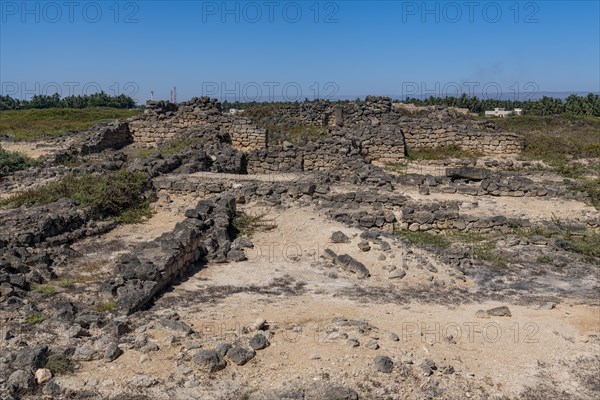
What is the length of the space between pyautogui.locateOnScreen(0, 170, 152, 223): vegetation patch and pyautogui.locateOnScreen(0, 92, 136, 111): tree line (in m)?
47.1

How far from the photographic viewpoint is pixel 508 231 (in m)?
13.4

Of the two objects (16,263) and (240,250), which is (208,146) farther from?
(16,263)

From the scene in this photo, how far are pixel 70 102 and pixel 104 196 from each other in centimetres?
5317

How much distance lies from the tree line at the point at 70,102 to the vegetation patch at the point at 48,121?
43.6 ft

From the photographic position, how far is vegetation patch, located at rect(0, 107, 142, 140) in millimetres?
30344

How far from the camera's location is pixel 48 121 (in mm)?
39562

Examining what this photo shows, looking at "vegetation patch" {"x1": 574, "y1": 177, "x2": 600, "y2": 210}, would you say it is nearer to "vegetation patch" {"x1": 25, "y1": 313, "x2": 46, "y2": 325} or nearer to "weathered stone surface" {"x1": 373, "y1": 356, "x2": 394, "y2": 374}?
"weathered stone surface" {"x1": 373, "y1": 356, "x2": 394, "y2": 374}

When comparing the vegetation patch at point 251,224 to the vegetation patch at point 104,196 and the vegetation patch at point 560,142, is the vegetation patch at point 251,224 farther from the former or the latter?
the vegetation patch at point 560,142

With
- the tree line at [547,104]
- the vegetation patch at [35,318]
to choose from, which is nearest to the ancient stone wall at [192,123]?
the vegetation patch at [35,318]

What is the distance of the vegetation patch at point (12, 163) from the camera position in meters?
19.0

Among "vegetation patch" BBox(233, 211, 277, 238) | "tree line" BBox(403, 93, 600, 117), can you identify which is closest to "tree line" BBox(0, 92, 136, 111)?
"tree line" BBox(403, 93, 600, 117)

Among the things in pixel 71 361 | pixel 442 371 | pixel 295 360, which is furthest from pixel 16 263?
pixel 442 371

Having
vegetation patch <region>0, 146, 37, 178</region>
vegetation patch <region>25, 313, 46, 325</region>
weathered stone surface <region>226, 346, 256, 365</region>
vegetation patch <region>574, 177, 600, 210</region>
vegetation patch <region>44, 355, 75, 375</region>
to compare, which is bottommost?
weathered stone surface <region>226, 346, 256, 365</region>

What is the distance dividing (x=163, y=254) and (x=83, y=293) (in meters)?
1.43
